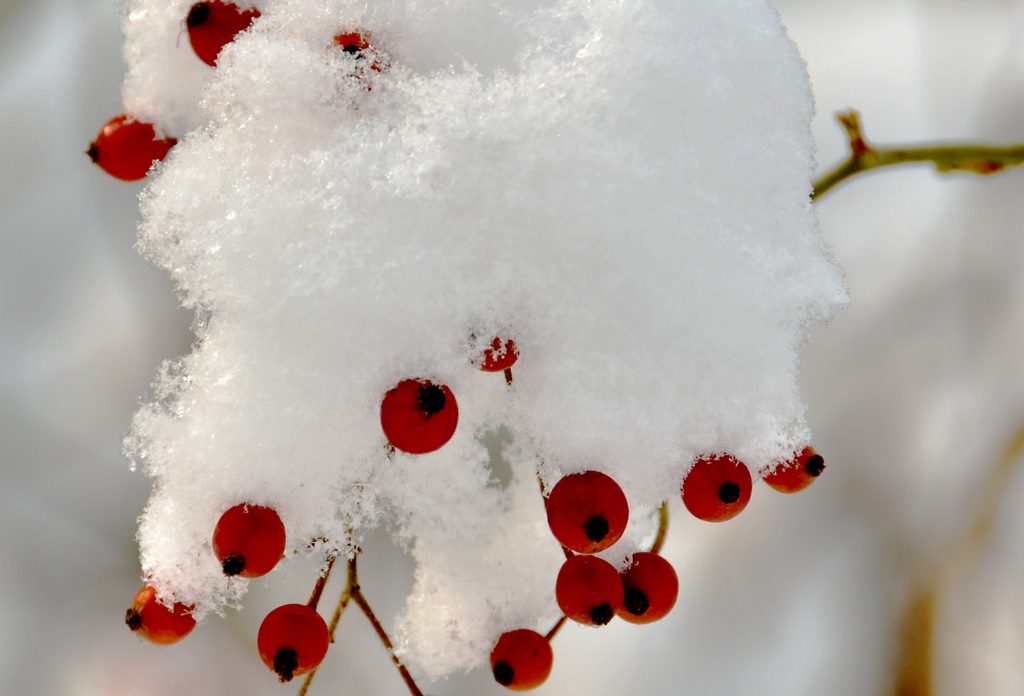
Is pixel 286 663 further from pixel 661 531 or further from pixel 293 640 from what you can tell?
pixel 661 531

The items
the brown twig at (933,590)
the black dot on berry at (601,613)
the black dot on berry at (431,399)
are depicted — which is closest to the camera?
the black dot on berry at (431,399)

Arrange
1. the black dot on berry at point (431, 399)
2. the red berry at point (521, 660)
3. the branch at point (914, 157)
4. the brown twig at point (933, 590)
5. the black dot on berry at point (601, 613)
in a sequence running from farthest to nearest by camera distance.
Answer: the brown twig at point (933, 590) → the branch at point (914, 157) → the red berry at point (521, 660) → the black dot on berry at point (601, 613) → the black dot on berry at point (431, 399)

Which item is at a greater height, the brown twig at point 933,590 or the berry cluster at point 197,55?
the brown twig at point 933,590

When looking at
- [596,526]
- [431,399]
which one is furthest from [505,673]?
[431,399]

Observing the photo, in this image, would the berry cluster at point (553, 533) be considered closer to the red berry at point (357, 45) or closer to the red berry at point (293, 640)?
the red berry at point (293, 640)

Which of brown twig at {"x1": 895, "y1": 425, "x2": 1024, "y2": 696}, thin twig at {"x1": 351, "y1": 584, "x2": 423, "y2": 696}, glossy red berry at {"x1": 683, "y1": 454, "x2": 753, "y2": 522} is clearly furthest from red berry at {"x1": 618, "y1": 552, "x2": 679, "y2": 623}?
brown twig at {"x1": 895, "y1": 425, "x2": 1024, "y2": 696}

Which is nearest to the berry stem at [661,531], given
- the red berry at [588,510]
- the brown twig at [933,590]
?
the red berry at [588,510]

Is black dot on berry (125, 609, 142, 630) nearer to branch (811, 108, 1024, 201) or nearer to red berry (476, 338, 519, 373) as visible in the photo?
red berry (476, 338, 519, 373)

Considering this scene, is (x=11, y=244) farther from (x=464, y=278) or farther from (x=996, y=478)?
(x=996, y=478)
